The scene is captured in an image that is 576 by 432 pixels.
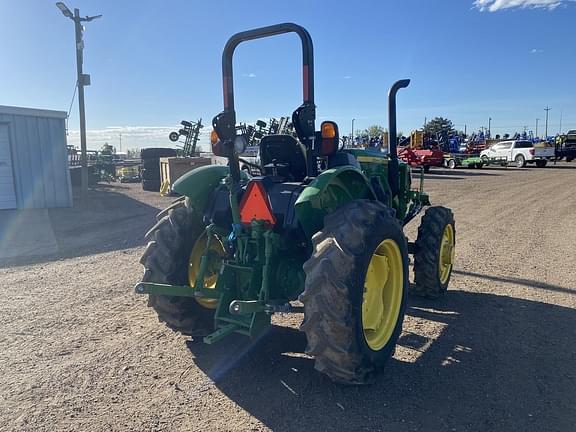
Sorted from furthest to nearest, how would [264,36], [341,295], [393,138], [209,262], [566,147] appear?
[566,147] → [393,138] → [209,262] → [264,36] → [341,295]

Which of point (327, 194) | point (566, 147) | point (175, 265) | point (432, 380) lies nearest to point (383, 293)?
point (432, 380)

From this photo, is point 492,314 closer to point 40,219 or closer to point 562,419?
point 562,419

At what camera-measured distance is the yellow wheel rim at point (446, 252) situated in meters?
5.75

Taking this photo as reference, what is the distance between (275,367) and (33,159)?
1324 centimetres

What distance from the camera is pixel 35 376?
12.5ft

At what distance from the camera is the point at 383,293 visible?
4.06 m

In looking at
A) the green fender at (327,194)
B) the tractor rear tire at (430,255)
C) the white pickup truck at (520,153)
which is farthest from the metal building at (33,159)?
the white pickup truck at (520,153)

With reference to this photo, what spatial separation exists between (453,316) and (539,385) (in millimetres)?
1475

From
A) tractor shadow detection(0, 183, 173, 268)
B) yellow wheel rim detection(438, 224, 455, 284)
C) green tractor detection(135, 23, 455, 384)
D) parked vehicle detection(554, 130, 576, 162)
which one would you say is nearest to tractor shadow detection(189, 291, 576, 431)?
green tractor detection(135, 23, 455, 384)

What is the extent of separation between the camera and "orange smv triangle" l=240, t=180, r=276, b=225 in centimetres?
383

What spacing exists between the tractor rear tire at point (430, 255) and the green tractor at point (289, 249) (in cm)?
141

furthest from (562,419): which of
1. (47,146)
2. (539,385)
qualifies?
(47,146)

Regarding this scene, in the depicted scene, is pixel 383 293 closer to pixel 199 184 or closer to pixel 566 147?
pixel 199 184

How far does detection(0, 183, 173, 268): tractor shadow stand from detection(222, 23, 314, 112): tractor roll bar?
17.7 ft
